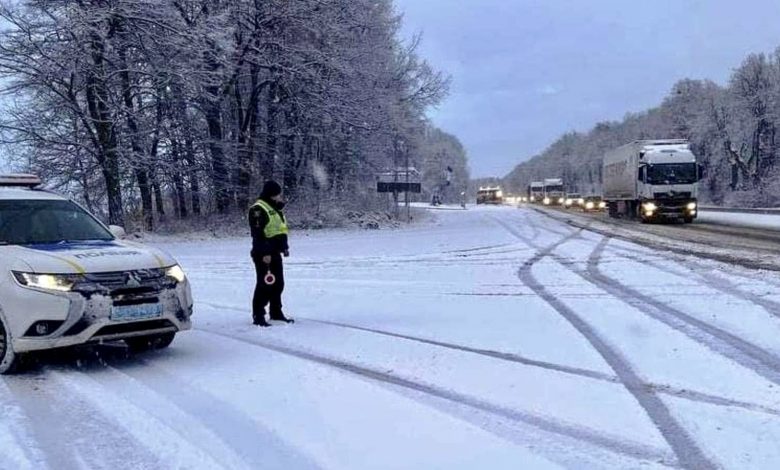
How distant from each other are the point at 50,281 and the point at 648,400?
5035 millimetres

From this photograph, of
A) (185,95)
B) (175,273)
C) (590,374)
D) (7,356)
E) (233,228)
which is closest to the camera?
(590,374)

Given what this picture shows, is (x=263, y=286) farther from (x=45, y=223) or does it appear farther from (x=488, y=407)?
(x=488, y=407)

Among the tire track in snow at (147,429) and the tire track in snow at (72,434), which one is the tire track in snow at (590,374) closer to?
the tire track in snow at (147,429)

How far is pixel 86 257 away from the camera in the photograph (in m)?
6.71

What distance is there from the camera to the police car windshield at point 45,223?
7.43 metres

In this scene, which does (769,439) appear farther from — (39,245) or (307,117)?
(307,117)

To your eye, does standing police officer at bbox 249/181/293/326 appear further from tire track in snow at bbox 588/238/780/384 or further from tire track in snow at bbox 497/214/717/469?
tire track in snow at bbox 588/238/780/384

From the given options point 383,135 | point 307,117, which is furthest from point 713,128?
point 307,117

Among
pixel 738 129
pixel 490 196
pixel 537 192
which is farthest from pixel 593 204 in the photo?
pixel 490 196

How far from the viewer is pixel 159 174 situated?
2770 centimetres

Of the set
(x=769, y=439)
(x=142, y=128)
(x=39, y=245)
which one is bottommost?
(x=769, y=439)

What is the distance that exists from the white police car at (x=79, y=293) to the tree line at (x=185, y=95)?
19110mm

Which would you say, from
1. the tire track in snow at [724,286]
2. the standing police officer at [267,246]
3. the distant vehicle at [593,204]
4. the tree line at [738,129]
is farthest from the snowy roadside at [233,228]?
the tree line at [738,129]

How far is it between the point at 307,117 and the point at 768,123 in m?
70.4
